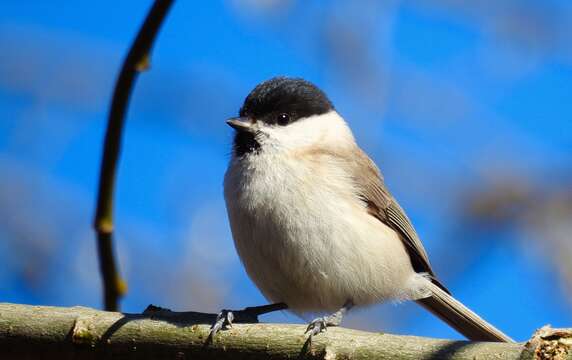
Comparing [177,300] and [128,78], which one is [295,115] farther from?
[177,300]

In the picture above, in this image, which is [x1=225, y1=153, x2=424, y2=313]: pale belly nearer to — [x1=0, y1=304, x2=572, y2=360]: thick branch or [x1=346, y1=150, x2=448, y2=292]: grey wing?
[x1=346, y1=150, x2=448, y2=292]: grey wing

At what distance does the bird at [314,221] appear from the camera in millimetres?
3213

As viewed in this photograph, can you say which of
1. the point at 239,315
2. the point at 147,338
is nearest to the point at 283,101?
the point at 239,315

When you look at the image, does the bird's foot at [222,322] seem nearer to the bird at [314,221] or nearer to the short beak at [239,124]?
the bird at [314,221]

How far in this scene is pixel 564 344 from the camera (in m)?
1.99

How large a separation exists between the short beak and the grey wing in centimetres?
58

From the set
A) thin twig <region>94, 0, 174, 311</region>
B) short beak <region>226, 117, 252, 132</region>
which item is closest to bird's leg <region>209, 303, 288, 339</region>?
thin twig <region>94, 0, 174, 311</region>

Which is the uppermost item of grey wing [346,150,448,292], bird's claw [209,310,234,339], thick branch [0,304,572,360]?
grey wing [346,150,448,292]

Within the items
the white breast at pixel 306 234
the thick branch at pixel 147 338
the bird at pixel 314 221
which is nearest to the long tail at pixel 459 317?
the bird at pixel 314 221

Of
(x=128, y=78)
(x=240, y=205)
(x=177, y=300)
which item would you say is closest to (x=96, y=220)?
(x=128, y=78)

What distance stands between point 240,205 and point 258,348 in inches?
43.1

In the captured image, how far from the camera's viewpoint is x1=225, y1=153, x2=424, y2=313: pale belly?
319 centimetres

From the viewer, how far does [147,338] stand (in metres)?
2.38

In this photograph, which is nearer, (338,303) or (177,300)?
(338,303)
